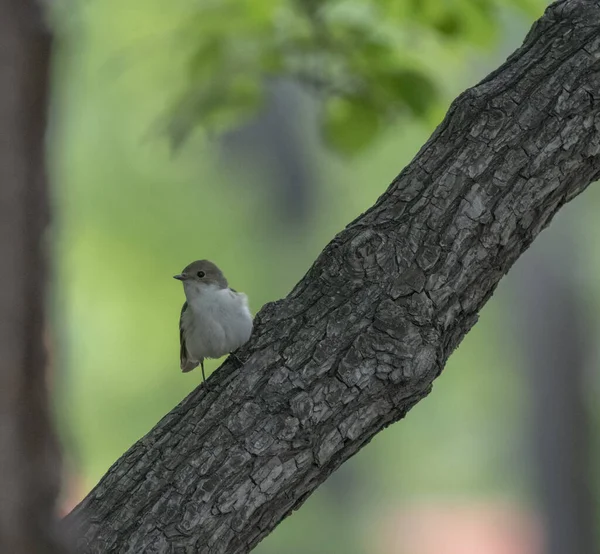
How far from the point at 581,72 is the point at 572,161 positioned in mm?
303

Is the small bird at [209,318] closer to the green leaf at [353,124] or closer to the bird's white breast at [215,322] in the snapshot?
the bird's white breast at [215,322]

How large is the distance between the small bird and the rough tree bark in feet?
12.0

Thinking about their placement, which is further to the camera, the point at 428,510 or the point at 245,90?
the point at 428,510

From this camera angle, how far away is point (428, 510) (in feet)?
63.0

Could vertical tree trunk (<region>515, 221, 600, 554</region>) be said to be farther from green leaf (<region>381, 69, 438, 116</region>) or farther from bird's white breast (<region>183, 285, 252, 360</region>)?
green leaf (<region>381, 69, 438, 116</region>)

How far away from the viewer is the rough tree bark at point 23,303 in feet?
1.86

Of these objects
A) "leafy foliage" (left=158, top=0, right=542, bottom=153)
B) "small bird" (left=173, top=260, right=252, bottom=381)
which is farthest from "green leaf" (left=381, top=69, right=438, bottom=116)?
"small bird" (left=173, top=260, right=252, bottom=381)

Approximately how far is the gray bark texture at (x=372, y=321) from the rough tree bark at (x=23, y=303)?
6.68 ft

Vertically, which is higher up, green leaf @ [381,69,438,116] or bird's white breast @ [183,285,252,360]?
bird's white breast @ [183,285,252,360]

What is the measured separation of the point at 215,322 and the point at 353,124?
163 centimetres

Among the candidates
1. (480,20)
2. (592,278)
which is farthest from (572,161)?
(592,278)

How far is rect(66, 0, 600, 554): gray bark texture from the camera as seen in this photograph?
2.58m

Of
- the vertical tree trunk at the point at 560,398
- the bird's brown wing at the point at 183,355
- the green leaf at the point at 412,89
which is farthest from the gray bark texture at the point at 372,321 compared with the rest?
the vertical tree trunk at the point at 560,398

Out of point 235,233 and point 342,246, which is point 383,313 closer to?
point 342,246
